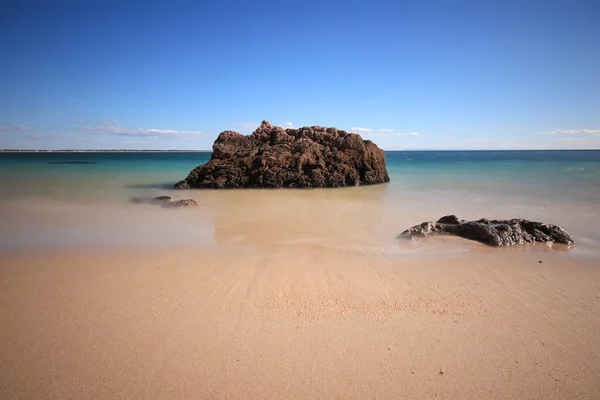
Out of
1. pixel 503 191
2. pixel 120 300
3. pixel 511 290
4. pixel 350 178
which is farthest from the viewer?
pixel 350 178

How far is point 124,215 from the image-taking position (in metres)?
10.1

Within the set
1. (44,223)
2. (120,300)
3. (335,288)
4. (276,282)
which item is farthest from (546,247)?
(44,223)

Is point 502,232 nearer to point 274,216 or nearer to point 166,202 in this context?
point 274,216

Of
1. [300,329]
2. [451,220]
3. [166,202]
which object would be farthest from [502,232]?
[166,202]

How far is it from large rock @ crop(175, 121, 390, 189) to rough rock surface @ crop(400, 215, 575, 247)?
1108 centimetres

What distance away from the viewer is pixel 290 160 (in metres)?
18.8

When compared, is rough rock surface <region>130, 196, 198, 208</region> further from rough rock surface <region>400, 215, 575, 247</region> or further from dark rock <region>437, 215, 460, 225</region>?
dark rock <region>437, 215, 460, 225</region>

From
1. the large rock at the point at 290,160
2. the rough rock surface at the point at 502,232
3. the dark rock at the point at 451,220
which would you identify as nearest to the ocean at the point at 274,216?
the rough rock surface at the point at 502,232

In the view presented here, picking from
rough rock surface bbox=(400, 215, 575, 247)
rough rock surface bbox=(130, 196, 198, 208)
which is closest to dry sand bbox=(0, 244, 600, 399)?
rough rock surface bbox=(400, 215, 575, 247)

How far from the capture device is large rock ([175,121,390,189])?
18047 mm

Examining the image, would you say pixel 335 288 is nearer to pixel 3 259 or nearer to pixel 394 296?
pixel 394 296

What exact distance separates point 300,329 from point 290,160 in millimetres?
15662

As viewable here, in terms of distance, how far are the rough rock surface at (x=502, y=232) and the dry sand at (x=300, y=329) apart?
41.2 inches

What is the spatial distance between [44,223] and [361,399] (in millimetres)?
9908
